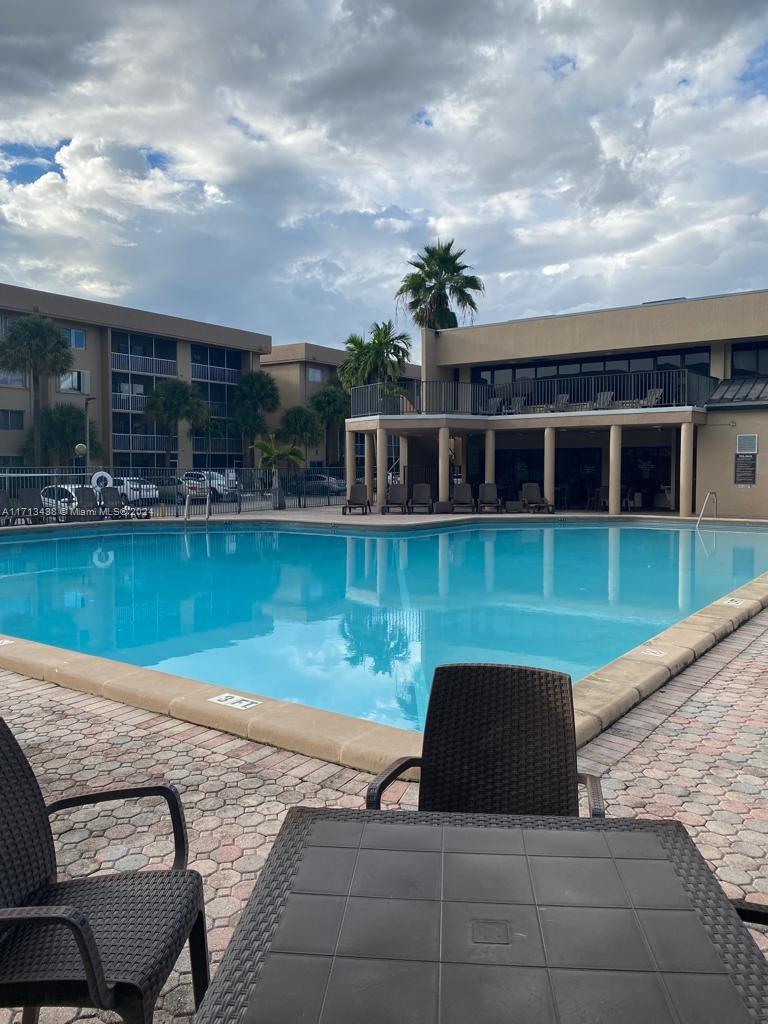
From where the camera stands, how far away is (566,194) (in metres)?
21.9

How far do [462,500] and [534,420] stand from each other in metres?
3.57

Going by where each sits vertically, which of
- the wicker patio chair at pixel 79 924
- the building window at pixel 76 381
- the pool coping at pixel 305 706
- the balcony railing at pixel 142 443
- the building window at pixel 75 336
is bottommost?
the pool coping at pixel 305 706

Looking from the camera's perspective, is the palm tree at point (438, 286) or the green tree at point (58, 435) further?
the green tree at point (58, 435)

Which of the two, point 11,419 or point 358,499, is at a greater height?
point 11,419

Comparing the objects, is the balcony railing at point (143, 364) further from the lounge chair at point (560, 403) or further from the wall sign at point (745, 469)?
the wall sign at point (745, 469)

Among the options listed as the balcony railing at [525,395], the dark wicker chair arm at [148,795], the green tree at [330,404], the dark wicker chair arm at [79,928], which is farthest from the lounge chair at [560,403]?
the green tree at [330,404]

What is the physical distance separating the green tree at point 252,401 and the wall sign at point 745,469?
30.0m

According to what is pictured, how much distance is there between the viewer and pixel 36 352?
3412 cm

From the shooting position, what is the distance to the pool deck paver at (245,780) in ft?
10.3

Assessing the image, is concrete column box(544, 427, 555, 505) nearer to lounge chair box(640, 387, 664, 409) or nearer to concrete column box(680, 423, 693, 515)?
lounge chair box(640, 387, 664, 409)

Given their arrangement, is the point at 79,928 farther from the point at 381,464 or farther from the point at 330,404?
the point at 330,404

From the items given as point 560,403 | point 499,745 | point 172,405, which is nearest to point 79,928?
point 499,745

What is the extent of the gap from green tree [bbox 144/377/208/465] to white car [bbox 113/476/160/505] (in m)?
13.6

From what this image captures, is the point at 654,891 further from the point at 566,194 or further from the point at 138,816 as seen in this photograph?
the point at 566,194
